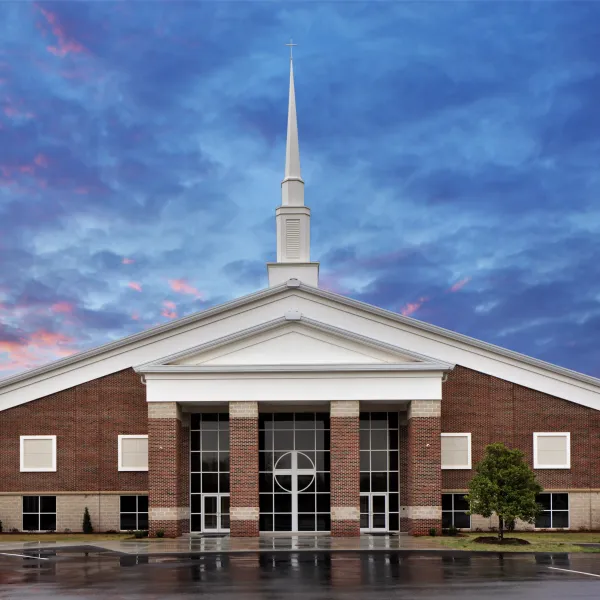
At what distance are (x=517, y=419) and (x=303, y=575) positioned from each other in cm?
2031

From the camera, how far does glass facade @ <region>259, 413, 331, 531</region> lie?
4234cm

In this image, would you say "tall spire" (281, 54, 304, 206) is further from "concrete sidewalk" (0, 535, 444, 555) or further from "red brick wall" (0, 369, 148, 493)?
"concrete sidewalk" (0, 535, 444, 555)

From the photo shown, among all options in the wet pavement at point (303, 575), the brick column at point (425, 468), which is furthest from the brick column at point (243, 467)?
the wet pavement at point (303, 575)

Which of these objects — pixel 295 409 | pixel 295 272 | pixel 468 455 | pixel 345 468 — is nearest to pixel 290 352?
pixel 295 409

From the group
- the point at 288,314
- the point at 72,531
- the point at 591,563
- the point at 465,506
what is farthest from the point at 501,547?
the point at 72,531

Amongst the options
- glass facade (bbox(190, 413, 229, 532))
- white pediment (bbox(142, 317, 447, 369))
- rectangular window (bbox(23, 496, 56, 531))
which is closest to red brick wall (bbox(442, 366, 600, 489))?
white pediment (bbox(142, 317, 447, 369))

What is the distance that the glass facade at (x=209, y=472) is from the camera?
43062 mm

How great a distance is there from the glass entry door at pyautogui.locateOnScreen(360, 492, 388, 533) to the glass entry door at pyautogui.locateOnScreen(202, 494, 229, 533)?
5.89 metres

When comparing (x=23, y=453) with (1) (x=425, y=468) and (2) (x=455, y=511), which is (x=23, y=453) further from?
(2) (x=455, y=511)

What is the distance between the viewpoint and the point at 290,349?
134 feet

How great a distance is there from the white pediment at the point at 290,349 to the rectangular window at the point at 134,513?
23.2ft

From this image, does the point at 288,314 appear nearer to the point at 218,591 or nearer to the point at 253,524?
the point at 253,524

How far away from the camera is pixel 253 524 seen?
130 feet

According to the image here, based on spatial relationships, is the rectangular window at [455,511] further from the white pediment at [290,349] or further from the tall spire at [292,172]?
the tall spire at [292,172]
